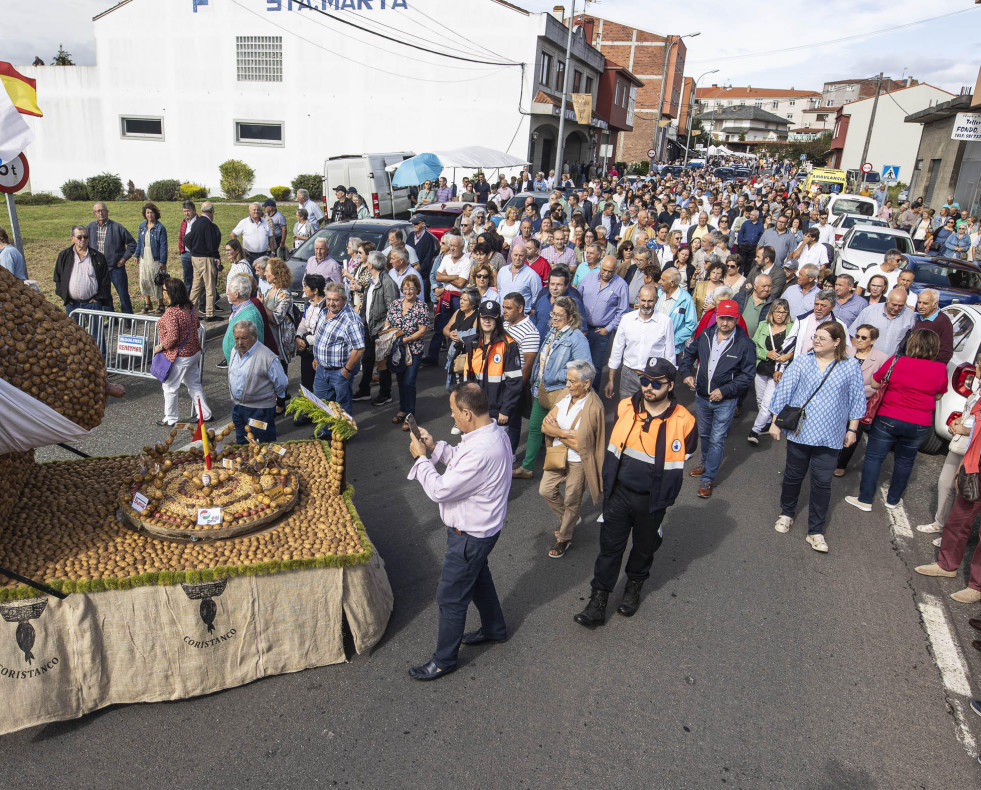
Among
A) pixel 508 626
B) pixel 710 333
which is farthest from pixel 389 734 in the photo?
pixel 710 333

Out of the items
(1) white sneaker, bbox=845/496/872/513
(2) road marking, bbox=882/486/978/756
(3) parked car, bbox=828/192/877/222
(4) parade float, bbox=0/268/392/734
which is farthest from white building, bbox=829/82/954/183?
(4) parade float, bbox=0/268/392/734

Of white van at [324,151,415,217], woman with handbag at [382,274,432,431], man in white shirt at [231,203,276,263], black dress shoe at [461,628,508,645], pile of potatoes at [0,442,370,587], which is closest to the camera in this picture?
pile of potatoes at [0,442,370,587]

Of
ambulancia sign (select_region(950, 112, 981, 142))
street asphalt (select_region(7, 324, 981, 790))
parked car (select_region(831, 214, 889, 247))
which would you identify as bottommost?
street asphalt (select_region(7, 324, 981, 790))

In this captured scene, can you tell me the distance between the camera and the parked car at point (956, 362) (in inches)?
315

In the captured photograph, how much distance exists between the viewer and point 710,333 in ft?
22.4

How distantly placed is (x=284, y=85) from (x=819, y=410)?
31107 millimetres

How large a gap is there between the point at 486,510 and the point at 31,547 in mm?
2603

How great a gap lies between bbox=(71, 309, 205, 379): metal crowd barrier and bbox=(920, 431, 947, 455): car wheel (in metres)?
9.21

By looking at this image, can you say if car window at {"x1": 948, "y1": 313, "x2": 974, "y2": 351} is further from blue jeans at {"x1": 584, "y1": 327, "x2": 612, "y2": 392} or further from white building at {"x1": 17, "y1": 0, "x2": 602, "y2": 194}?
white building at {"x1": 17, "y1": 0, "x2": 602, "y2": 194}

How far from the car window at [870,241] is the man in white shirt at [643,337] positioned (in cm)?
1208

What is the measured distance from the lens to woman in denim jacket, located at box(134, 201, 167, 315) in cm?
1127

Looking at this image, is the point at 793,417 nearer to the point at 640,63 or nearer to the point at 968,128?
the point at 968,128

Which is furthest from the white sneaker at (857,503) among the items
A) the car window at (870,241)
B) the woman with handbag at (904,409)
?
the car window at (870,241)

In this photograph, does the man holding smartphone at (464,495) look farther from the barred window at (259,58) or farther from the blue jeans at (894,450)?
the barred window at (259,58)
